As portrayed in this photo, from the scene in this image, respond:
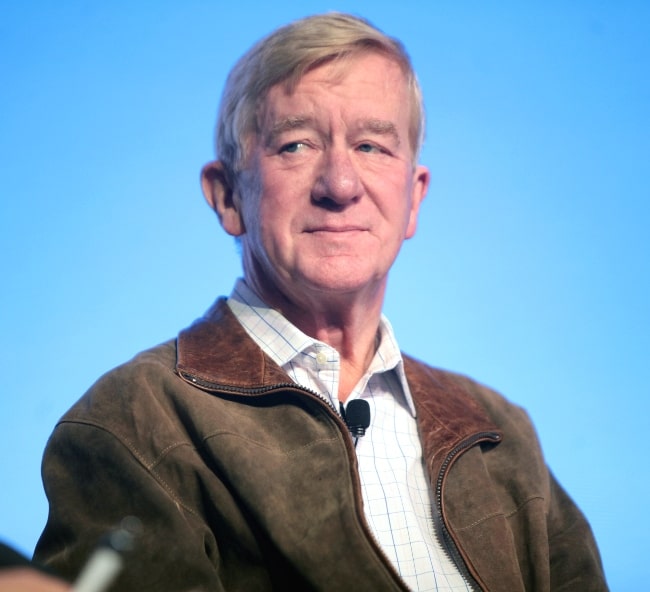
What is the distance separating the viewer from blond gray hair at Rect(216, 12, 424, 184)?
2.02 metres

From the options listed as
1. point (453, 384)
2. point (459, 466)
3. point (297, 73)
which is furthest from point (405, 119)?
point (459, 466)

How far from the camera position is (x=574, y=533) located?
82.8 inches

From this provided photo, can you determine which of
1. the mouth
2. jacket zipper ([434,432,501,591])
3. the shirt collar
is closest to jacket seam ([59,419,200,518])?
the shirt collar

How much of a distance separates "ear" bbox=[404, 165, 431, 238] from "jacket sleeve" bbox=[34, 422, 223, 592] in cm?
98

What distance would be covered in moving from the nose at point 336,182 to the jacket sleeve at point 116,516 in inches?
28.0

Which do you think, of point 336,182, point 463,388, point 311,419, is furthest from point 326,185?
point 463,388

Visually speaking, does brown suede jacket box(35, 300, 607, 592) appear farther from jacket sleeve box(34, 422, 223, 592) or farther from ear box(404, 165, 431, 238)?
ear box(404, 165, 431, 238)

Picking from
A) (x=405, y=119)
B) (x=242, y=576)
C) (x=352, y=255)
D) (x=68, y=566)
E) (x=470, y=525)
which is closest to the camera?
(x=68, y=566)

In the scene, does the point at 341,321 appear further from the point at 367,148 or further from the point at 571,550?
the point at 571,550

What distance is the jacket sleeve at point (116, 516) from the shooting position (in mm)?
1487

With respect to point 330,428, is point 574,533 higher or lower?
lower

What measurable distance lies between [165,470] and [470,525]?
644 millimetres

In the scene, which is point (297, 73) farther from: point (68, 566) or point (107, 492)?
point (68, 566)

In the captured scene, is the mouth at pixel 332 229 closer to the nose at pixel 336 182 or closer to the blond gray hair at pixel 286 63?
the nose at pixel 336 182
